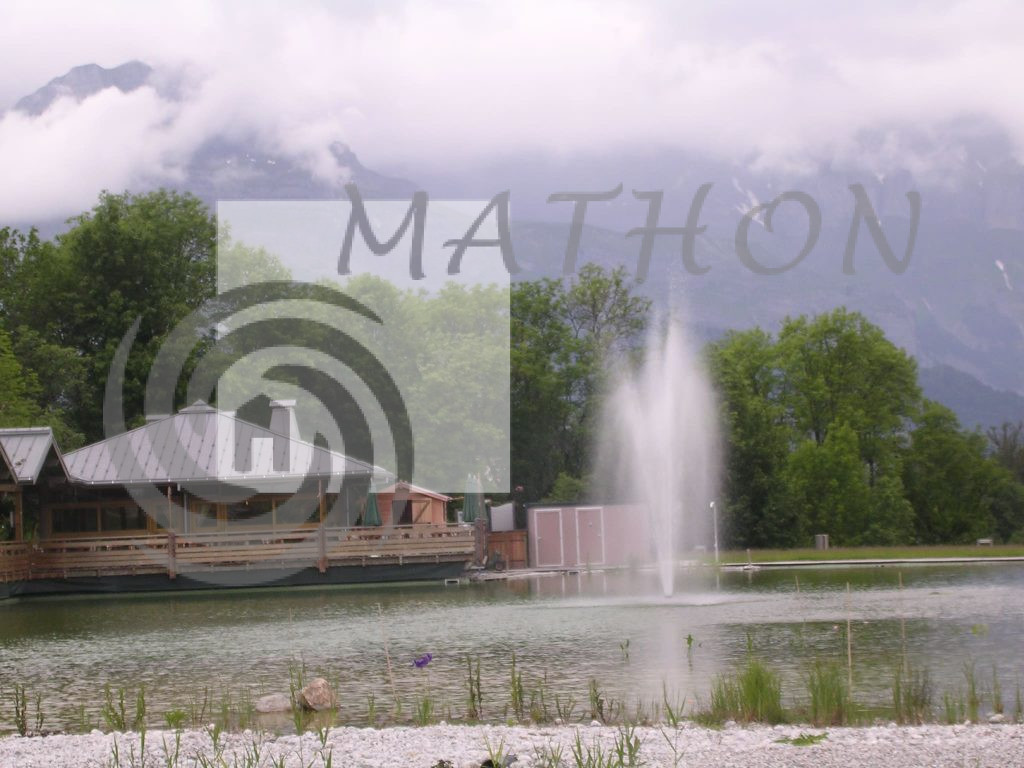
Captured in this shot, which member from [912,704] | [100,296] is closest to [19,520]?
[100,296]

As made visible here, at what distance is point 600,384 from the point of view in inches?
2188

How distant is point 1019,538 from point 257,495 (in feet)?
125

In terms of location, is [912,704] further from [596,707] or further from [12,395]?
[12,395]

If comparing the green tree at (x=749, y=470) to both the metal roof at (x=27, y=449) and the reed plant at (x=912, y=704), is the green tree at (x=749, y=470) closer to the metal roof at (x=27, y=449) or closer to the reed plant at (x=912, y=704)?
the metal roof at (x=27, y=449)

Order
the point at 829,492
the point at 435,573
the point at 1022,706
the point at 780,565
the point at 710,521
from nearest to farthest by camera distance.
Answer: the point at 1022,706, the point at 435,573, the point at 780,565, the point at 710,521, the point at 829,492

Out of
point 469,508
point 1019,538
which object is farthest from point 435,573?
point 1019,538

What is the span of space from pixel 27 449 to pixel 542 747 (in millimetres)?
29493

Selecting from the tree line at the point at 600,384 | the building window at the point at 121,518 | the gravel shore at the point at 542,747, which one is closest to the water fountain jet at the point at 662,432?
the tree line at the point at 600,384

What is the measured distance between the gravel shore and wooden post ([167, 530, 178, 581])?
26757mm

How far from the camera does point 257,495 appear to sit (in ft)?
130

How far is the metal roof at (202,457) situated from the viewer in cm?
3822

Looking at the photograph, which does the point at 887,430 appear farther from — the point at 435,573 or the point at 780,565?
the point at 435,573

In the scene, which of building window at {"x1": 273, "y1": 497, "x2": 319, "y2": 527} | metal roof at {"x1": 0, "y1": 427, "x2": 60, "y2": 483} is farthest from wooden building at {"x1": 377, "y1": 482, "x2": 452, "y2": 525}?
metal roof at {"x1": 0, "y1": 427, "x2": 60, "y2": 483}

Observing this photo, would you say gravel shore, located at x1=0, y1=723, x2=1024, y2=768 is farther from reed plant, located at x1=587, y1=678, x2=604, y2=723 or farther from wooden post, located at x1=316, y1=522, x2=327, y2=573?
wooden post, located at x1=316, y1=522, x2=327, y2=573
